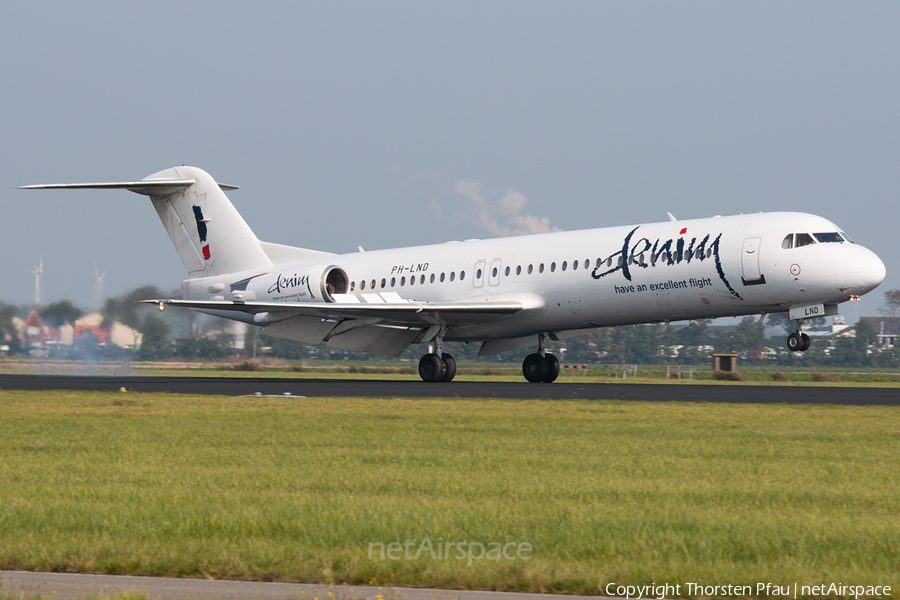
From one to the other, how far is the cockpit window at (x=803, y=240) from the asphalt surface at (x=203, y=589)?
20899 millimetres

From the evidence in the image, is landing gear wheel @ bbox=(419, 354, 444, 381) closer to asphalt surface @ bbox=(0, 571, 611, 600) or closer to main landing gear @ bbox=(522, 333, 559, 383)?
main landing gear @ bbox=(522, 333, 559, 383)

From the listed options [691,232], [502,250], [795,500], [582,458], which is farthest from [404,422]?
[502,250]

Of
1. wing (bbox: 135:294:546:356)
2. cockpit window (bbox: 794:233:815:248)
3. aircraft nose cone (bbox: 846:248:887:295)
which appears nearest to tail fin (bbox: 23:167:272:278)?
wing (bbox: 135:294:546:356)

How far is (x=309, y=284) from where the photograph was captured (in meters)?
33.9

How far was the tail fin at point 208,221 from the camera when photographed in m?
36.5

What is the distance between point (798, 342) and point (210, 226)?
Answer: 20838 millimetres

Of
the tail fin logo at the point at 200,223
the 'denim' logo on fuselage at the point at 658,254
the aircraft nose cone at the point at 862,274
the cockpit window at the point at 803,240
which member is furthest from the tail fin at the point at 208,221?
the aircraft nose cone at the point at 862,274

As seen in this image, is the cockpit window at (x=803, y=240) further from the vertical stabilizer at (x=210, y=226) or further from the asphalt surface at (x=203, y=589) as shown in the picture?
the asphalt surface at (x=203, y=589)

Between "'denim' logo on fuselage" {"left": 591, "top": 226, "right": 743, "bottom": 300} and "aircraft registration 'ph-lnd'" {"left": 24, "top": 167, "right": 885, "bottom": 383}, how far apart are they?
0.03 meters

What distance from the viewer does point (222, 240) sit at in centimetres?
3656

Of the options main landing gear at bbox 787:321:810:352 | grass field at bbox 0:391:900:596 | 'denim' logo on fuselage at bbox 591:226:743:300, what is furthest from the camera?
'denim' logo on fuselage at bbox 591:226:743:300

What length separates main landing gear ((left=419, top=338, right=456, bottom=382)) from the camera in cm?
3055

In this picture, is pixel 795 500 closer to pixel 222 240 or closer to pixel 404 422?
pixel 404 422

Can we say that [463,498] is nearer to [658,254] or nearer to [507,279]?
[658,254]
